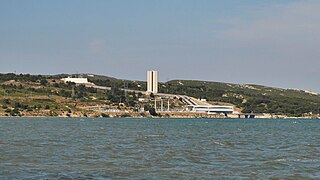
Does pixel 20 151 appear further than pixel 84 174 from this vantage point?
Yes

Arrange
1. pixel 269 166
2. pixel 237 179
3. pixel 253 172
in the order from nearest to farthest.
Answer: pixel 237 179
pixel 253 172
pixel 269 166

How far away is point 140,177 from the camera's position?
34.5 m

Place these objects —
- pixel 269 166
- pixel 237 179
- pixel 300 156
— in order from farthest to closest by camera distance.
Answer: pixel 300 156 < pixel 269 166 < pixel 237 179

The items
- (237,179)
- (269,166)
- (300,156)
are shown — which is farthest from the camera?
(300,156)

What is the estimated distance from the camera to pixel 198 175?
35.6 m

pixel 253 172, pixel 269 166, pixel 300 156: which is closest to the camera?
pixel 253 172

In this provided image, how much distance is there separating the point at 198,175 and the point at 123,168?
5.81 m

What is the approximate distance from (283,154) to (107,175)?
22.3m

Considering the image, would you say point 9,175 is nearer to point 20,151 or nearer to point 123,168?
point 123,168

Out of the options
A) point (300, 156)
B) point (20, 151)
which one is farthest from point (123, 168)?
point (300, 156)

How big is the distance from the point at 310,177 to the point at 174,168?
8993mm

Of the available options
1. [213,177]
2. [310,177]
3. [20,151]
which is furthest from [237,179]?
[20,151]

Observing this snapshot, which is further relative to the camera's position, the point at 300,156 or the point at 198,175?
the point at 300,156

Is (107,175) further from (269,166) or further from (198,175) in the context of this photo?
(269,166)
